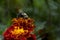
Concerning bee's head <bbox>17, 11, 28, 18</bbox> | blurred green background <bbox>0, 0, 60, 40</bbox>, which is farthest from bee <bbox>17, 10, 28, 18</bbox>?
blurred green background <bbox>0, 0, 60, 40</bbox>

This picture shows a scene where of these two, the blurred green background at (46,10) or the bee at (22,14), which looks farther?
the bee at (22,14)

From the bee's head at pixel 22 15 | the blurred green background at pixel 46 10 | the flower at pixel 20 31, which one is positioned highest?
the bee's head at pixel 22 15

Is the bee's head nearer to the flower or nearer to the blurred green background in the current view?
the flower

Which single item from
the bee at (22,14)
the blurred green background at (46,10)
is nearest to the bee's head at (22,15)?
the bee at (22,14)

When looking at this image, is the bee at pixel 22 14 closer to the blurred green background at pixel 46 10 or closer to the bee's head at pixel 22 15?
the bee's head at pixel 22 15

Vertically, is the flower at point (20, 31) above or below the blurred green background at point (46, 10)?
above

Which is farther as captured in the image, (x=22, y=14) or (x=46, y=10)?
(x=22, y=14)

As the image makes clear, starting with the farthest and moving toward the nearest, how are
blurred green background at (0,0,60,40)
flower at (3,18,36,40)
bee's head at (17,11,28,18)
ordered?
bee's head at (17,11,28,18) → flower at (3,18,36,40) → blurred green background at (0,0,60,40)

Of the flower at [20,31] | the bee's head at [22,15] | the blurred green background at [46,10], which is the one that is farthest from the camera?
the bee's head at [22,15]

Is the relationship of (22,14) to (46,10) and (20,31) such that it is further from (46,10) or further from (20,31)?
(46,10)

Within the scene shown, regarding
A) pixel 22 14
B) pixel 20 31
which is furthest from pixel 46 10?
pixel 22 14

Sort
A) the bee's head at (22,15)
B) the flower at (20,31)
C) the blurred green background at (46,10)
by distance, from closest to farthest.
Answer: the blurred green background at (46,10) → the flower at (20,31) → the bee's head at (22,15)

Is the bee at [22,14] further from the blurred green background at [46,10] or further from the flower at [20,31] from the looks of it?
the blurred green background at [46,10]

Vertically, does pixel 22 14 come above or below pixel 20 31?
above
